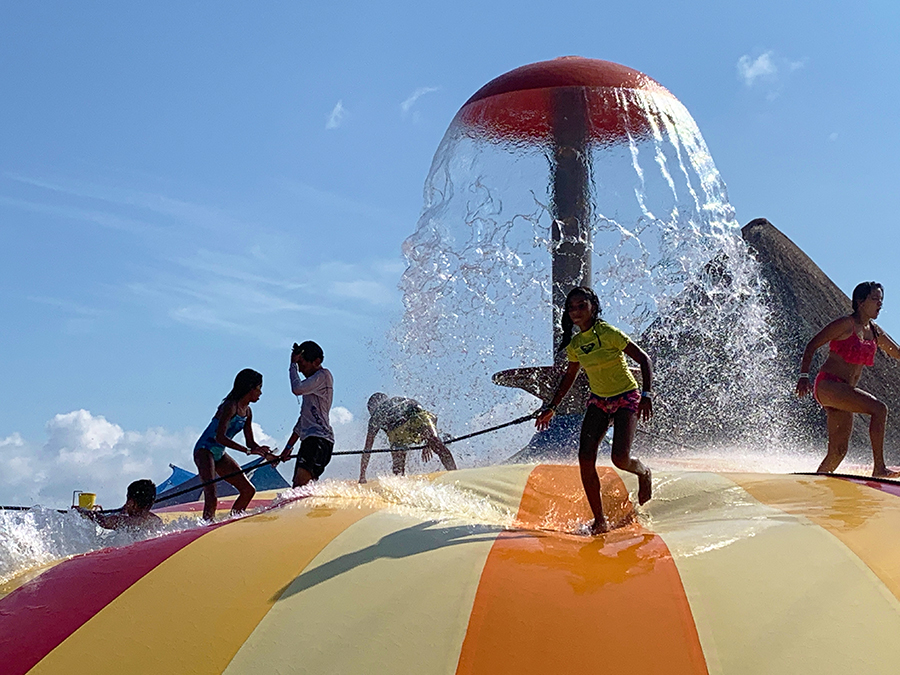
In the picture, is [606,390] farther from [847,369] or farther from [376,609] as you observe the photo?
[847,369]

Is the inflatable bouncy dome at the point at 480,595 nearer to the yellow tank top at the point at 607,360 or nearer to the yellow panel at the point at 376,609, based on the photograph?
the yellow panel at the point at 376,609

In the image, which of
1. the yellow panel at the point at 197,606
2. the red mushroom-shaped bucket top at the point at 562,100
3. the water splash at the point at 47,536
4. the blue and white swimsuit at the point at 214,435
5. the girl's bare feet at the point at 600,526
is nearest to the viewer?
the yellow panel at the point at 197,606

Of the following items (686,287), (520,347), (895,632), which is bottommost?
(895,632)

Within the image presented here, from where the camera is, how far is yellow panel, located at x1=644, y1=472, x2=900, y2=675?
3.09 meters

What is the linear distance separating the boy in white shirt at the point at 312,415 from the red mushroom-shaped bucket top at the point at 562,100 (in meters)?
4.71

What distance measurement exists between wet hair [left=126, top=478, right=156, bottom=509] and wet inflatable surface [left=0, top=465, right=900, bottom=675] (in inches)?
60.0

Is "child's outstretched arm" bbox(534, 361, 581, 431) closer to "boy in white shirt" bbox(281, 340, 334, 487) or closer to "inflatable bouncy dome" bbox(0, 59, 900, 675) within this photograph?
"inflatable bouncy dome" bbox(0, 59, 900, 675)

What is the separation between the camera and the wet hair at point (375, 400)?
8586mm

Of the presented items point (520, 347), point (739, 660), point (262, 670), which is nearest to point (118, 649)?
point (262, 670)

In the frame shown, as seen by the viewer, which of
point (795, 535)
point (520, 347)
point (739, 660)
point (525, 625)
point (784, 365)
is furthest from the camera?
point (784, 365)

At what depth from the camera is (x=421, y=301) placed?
405 inches

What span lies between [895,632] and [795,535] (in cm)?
70

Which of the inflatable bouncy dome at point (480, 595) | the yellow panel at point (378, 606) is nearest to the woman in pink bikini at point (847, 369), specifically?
the inflatable bouncy dome at point (480, 595)

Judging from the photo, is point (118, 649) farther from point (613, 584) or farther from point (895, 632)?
point (895, 632)
